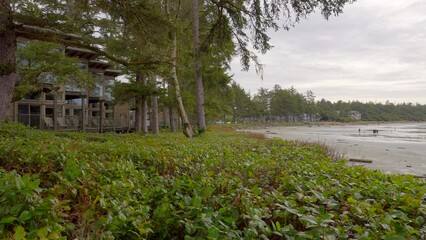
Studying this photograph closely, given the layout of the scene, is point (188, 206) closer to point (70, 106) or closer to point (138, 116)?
point (138, 116)

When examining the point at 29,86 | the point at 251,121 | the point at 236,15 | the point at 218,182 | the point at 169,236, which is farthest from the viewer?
the point at 251,121

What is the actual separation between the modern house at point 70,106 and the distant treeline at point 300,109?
119 feet

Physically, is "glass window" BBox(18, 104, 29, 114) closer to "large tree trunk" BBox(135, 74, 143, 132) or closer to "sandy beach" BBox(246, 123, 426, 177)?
"large tree trunk" BBox(135, 74, 143, 132)

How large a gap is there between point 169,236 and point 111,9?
7939 millimetres

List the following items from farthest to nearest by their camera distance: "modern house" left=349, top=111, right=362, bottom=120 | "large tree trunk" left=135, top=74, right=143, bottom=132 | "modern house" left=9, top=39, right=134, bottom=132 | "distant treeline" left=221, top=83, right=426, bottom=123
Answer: "modern house" left=349, top=111, right=362, bottom=120 < "distant treeline" left=221, top=83, right=426, bottom=123 < "large tree trunk" left=135, top=74, right=143, bottom=132 < "modern house" left=9, top=39, right=134, bottom=132

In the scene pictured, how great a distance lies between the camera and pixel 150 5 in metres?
8.80

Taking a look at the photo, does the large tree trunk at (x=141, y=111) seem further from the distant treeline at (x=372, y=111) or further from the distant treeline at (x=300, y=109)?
the distant treeline at (x=372, y=111)

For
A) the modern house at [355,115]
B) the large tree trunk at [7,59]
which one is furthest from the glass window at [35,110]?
the modern house at [355,115]

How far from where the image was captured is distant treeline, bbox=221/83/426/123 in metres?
85.1

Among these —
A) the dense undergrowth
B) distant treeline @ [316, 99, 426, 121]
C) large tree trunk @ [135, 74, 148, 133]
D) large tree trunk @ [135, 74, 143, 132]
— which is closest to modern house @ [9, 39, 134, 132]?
large tree trunk @ [135, 74, 143, 132]

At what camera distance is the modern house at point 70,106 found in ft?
74.2

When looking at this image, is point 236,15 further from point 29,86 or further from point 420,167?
point 29,86

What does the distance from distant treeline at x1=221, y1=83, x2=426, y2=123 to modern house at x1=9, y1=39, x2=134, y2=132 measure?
3624cm

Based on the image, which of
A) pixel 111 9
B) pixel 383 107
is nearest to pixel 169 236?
pixel 111 9
